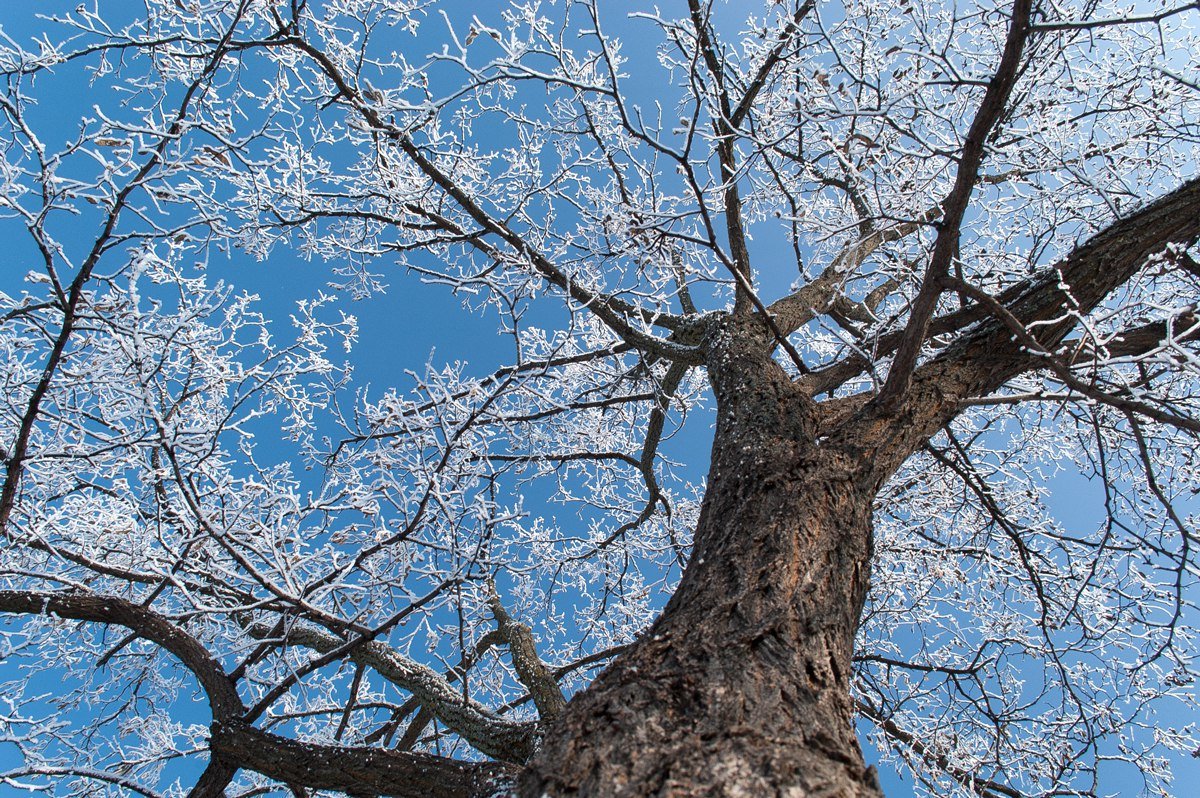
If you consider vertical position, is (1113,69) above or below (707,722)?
above

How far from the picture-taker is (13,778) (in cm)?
247

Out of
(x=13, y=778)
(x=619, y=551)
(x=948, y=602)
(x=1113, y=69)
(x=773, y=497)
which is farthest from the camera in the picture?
(x=619, y=551)

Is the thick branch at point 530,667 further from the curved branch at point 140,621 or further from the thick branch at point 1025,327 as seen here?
the thick branch at point 1025,327

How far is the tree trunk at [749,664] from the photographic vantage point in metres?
1.06

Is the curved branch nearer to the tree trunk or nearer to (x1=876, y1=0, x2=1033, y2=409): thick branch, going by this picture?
the tree trunk

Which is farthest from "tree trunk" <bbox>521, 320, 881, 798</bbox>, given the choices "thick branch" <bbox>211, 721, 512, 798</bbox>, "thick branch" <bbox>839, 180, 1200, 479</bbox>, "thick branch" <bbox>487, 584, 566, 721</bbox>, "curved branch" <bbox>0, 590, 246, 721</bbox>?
"curved branch" <bbox>0, 590, 246, 721</bbox>

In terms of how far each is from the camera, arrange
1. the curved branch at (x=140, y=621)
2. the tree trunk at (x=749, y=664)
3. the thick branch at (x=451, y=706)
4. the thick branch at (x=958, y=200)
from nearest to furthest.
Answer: the tree trunk at (x=749, y=664) < the thick branch at (x=958, y=200) < the thick branch at (x=451, y=706) < the curved branch at (x=140, y=621)

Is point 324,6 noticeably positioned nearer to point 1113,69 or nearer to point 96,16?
point 96,16

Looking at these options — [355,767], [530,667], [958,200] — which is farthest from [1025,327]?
[355,767]

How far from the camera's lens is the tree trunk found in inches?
41.7

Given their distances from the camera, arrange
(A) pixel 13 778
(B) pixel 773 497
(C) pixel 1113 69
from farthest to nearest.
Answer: (C) pixel 1113 69, (A) pixel 13 778, (B) pixel 773 497

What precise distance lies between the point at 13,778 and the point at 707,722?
279 centimetres

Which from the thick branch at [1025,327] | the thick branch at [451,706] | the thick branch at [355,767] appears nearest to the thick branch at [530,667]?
the thick branch at [451,706]

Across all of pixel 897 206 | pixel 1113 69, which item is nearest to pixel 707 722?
pixel 897 206
